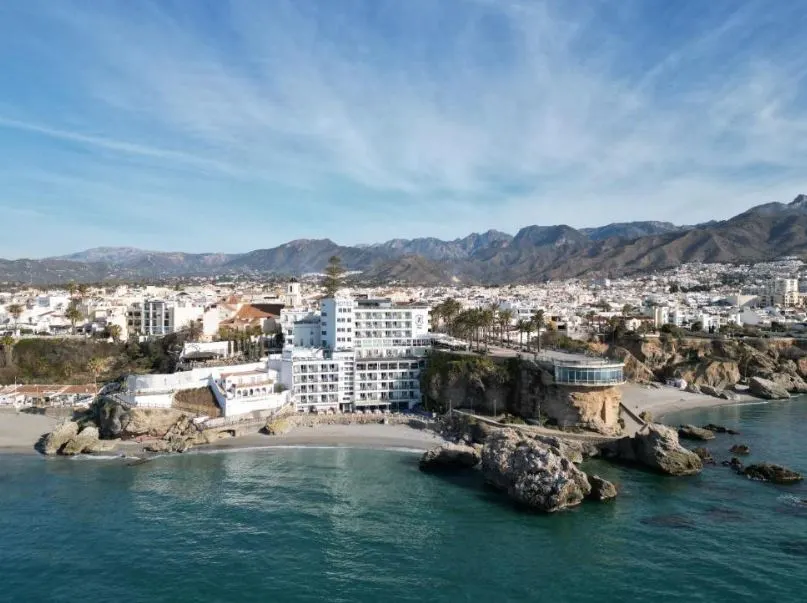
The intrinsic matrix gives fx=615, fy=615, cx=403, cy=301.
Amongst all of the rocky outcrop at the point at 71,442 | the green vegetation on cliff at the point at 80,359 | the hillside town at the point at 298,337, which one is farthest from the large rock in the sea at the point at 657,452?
the green vegetation on cliff at the point at 80,359

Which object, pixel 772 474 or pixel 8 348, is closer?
pixel 772 474

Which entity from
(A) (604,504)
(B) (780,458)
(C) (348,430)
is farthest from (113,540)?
(B) (780,458)

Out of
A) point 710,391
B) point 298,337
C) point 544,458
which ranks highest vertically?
point 298,337

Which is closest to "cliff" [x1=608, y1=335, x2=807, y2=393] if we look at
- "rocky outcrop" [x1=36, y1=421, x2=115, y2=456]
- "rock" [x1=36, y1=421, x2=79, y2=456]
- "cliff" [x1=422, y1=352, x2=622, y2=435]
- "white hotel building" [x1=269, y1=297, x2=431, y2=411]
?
"cliff" [x1=422, y1=352, x2=622, y2=435]

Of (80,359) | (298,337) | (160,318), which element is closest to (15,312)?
(160,318)

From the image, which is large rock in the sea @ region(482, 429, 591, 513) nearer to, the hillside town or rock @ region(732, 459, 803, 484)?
rock @ region(732, 459, 803, 484)

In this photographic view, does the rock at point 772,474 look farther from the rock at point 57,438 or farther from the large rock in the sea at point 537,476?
the rock at point 57,438

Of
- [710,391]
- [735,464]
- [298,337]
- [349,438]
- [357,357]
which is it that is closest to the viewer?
[735,464]

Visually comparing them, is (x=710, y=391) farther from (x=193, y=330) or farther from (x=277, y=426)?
(x=193, y=330)
